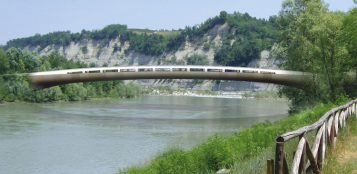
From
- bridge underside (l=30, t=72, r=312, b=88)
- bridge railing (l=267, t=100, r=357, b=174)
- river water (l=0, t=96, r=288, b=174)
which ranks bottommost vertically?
river water (l=0, t=96, r=288, b=174)

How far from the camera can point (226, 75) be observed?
222 ft

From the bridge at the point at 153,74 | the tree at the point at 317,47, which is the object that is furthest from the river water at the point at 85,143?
the bridge at the point at 153,74

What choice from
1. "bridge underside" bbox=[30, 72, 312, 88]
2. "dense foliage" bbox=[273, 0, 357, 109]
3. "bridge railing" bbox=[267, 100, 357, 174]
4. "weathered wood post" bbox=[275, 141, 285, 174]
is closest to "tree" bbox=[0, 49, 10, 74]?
"bridge underside" bbox=[30, 72, 312, 88]

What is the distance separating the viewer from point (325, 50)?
3916 centimetres

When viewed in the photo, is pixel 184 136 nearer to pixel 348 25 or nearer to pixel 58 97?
pixel 348 25

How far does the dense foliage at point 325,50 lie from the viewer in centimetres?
3863

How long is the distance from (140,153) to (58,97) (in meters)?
64.2

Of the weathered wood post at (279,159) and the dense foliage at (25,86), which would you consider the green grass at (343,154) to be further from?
the dense foliage at (25,86)

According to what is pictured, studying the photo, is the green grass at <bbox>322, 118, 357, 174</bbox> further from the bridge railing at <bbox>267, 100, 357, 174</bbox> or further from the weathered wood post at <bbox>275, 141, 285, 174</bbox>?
the weathered wood post at <bbox>275, 141, 285, 174</bbox>

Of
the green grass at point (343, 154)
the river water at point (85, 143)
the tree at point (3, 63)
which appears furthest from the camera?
the tree at point (3, 63)

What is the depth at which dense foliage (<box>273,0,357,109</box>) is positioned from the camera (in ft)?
127

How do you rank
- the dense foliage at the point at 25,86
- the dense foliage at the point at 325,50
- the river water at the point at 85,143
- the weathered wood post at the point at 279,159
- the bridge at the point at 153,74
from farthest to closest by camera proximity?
the dense foliage at the point at 25,86 < the bridge at the point at 153,74 < the dense foliage at the point at 325,50 < the river water at the point at 85,143 < the weathered wood post at the point at 279,159

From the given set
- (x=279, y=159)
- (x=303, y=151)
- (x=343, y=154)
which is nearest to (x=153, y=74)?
(x=343, y=154)

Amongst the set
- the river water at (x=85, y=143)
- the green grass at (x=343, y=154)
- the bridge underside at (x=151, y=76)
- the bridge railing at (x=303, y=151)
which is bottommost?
the river water at (x=85, y=143)
